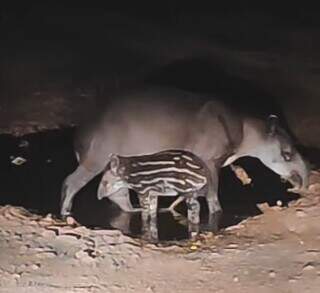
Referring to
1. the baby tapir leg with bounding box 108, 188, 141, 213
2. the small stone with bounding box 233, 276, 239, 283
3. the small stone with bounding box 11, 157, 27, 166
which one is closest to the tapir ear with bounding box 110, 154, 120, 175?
the baby tapir leg with bounding box 108, 188, 141, 213

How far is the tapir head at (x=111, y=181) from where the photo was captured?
25.5 ft

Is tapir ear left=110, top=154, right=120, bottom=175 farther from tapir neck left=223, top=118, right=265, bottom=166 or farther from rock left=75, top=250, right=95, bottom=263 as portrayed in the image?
rock left=75, top=250, right=95, bottom=263

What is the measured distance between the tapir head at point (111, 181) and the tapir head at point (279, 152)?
1262mm

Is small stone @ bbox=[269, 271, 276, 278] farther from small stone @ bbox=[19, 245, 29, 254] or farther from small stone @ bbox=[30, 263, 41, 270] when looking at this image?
small stone @ bbox=[19, 245, 29, 254]

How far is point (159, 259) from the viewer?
6324 mm

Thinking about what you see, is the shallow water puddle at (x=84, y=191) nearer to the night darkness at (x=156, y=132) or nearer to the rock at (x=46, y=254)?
the night darkness at (x=156, y=132)

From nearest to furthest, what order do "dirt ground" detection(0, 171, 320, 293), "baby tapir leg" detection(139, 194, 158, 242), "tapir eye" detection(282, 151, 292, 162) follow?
"dirt ground" detection(0, 171, 320, 293), "baby tapir leg" detection(139, 194, 158, 242), "tapir eye" detection(282, 151, 292, 162)

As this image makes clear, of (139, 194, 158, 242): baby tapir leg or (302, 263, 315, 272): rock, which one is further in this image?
(139, 194, 158, 242): baby tapir leg

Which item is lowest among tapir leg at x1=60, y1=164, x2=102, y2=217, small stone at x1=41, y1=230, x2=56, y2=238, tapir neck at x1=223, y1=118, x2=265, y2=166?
small stone at x1=41, y1=230, x2=56, y2=238

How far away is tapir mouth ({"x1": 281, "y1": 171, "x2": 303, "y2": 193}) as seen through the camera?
8.60 m

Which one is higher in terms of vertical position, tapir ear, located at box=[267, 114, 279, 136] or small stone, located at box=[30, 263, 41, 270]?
tapir ear, located at box=[267, 114, 279, 136]

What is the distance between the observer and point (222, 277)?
19.6ft

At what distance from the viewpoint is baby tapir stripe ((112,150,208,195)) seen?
24.2ft

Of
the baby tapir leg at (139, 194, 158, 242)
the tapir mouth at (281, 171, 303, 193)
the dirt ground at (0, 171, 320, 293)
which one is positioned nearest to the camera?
the dirt ground at (0, 171, 320, 293)
